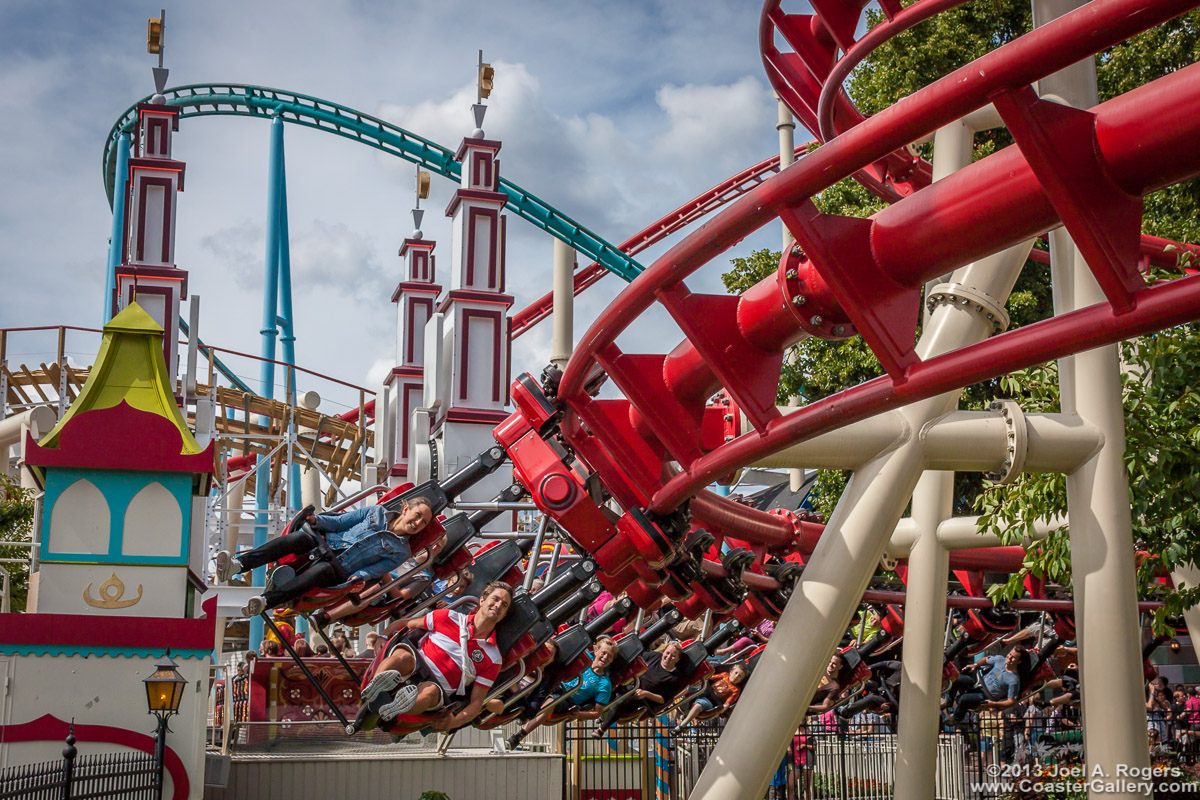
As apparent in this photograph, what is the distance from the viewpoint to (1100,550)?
5867 mm

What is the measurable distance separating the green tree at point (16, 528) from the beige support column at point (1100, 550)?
14152 millimetres

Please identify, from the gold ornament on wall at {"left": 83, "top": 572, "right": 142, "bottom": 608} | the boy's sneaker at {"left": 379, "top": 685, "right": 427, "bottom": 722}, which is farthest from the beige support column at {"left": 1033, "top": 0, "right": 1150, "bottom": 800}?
the gold ornament on wall at {"left": 83, "top": 572, "right": 142, "bottom": 608}

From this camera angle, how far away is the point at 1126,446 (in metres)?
6.19

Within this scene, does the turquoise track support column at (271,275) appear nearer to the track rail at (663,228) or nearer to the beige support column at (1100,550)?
the track rail at (663,228)

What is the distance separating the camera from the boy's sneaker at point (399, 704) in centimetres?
600

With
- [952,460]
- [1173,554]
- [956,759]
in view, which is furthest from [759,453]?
[956,759]

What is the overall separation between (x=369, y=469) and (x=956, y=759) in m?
9.87

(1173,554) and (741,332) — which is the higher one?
(741,332)

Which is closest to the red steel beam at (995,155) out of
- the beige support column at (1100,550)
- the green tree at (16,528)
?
the beige support column at (1100,550)

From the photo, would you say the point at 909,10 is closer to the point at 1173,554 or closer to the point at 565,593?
the point at 1173,554

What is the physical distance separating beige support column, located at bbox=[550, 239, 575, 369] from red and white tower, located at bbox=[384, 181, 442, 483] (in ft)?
13.3

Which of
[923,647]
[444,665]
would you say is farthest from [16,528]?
[923,647]

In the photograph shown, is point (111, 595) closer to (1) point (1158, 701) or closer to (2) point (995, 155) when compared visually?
(2) point (995, 155)

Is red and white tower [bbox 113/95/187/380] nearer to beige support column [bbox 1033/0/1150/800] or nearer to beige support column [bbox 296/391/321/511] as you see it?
beige support column [bbox 296/391/321/511]
